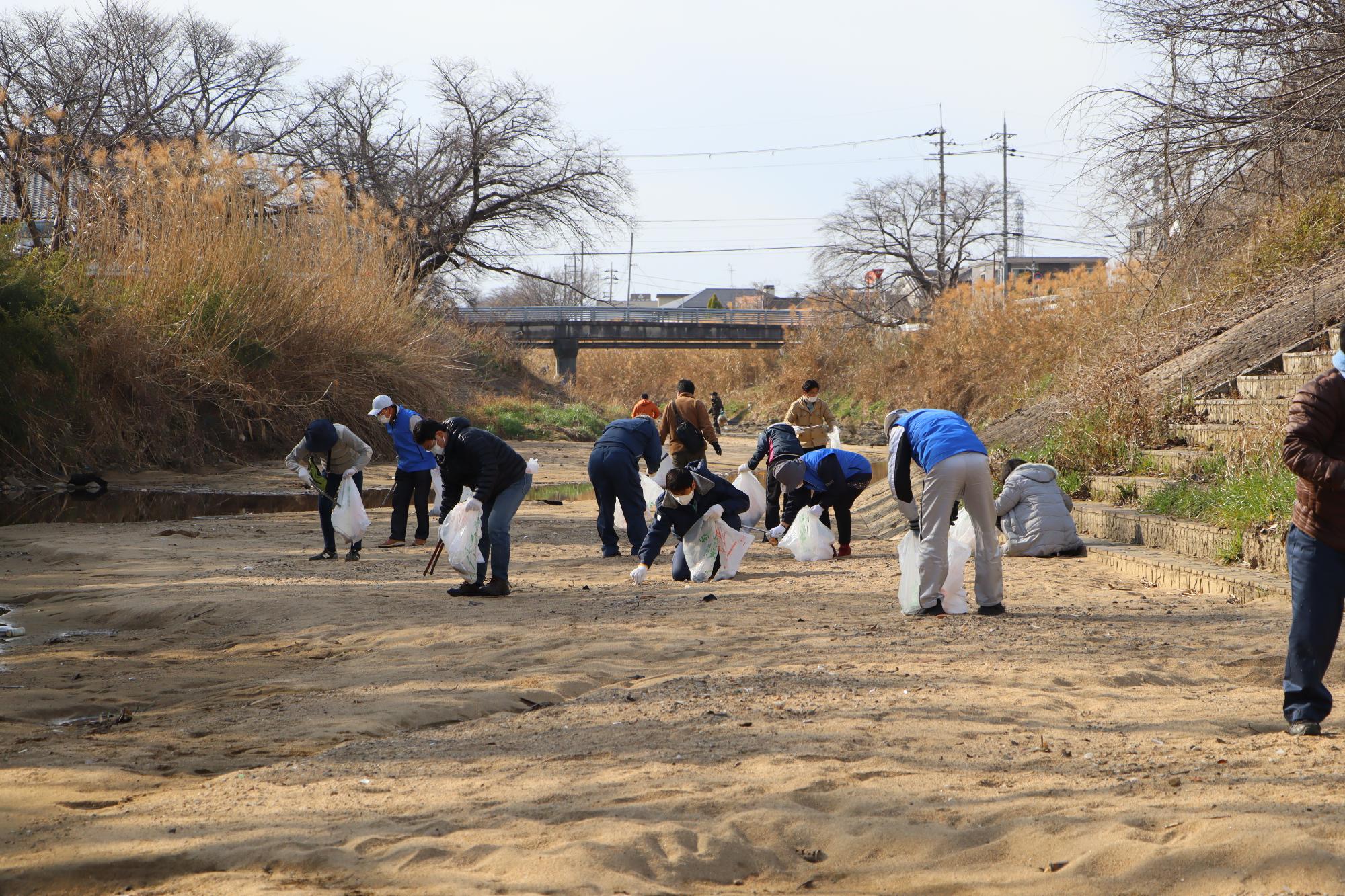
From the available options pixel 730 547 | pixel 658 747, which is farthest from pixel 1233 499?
pixel 658 747

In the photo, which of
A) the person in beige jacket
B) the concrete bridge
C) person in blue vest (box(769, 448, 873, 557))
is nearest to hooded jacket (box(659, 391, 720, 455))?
person in blue vest (box(769, 448, 873, 557))

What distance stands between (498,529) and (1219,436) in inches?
287

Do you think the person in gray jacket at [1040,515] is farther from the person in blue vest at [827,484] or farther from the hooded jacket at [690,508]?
the hooded jacket at [690,508]

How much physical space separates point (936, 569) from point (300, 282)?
16.4 metres

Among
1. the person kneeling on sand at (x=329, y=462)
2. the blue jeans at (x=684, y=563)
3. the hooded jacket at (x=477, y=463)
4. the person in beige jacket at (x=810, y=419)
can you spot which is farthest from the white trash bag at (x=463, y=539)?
the person in beige jacket at (x=810, y=419)

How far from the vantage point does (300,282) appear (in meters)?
21.2

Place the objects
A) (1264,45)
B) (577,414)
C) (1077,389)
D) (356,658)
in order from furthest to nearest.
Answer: (577,414) → (1077,389) → (1264,45) → (356,658)

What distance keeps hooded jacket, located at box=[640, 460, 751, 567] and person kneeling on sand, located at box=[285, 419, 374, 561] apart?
117 inches

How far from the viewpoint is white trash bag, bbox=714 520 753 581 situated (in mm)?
9633

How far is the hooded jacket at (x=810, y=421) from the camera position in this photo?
1387cm

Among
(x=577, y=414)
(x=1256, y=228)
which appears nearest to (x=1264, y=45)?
(x=1256, y=228)

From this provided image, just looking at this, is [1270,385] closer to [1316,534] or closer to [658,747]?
[1316,534]

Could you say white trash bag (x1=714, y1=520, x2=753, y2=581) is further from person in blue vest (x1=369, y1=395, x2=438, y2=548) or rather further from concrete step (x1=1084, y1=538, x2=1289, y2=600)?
person in blue vest (x1=369, y1=395, x2=438, y2=548)

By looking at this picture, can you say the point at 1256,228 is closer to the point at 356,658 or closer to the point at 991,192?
the point at 356,658
